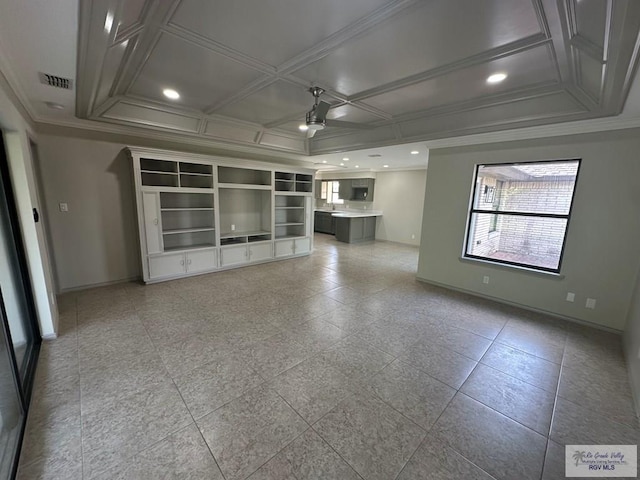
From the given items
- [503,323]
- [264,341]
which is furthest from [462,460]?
[503,323]

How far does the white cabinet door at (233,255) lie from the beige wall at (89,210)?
140 cm

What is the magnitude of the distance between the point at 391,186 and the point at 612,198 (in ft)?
18.8

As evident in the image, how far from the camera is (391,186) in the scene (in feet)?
27.9

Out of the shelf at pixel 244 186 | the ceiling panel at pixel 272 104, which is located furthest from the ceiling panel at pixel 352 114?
the shelf at pixel 244 186

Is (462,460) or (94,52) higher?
(94,52)

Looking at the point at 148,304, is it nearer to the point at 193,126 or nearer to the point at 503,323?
the point at 193,126

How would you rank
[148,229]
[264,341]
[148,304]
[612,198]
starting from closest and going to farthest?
[264,341] → [612,198] → [148,304] → [148,229]

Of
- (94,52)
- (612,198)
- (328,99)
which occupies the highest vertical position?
(328,99)

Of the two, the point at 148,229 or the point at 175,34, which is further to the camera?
the point at 148,229

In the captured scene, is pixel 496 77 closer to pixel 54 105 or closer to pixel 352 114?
pixel 352 114

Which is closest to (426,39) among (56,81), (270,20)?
(270,20)

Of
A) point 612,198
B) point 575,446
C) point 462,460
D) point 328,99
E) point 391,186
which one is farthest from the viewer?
point 391,186

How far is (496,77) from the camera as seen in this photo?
8.58 ft

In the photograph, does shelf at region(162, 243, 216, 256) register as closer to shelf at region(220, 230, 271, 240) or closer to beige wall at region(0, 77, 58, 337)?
shelf at region(220, 230, 271, 240)
